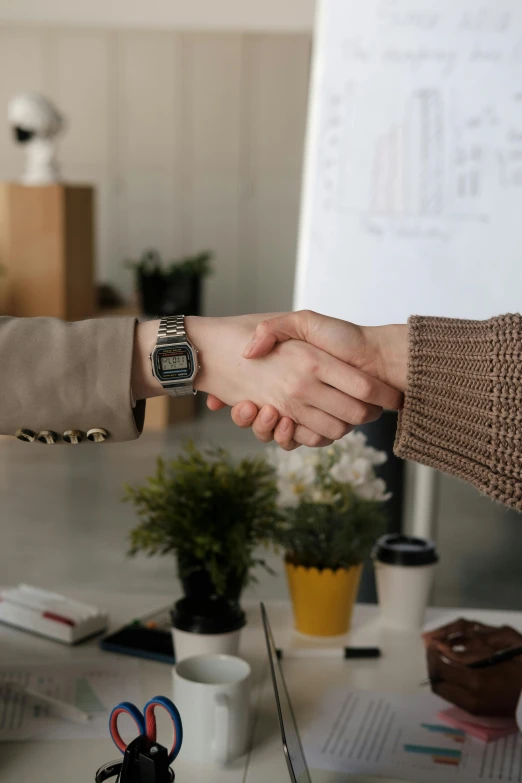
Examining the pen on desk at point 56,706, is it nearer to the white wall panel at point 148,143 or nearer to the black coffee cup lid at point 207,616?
the black coffee cup lid at point 207,616

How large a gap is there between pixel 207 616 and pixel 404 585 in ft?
1.17

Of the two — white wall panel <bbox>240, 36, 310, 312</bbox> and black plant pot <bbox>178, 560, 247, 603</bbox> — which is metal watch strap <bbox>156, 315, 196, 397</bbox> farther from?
white wall panel <bbox>240, 36, 310, 312</bbox>

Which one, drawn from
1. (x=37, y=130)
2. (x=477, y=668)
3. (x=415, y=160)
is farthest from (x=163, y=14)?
(x=477, y=668)

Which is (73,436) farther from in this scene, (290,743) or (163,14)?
(163,14)

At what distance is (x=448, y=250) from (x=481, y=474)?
1.06 meters

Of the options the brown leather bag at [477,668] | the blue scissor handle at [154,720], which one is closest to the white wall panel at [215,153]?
the brown leather bag at [477,668]

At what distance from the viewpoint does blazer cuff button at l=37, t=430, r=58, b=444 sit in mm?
1018

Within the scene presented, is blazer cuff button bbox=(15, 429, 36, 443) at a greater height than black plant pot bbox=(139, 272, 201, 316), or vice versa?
blazer cuff button bbox=(15, 429, 36, 443)

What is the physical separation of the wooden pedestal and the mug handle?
15.4 feet

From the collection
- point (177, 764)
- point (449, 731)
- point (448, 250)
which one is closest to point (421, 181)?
point (448, 250)

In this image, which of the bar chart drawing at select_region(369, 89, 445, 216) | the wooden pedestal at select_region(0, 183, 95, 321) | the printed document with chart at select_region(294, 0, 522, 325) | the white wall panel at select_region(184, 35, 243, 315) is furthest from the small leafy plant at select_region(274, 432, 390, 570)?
the white wall panel at select_region(184, 35, 243, 315)

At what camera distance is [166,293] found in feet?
21.2

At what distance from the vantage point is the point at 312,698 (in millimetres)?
1061

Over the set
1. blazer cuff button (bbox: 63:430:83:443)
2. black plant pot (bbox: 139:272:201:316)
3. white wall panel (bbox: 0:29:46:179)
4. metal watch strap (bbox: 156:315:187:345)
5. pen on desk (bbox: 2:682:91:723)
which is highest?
white wall panel (bbox: 0:29:46:179)
